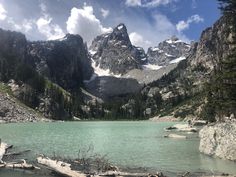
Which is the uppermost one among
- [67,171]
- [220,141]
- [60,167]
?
[220,141]

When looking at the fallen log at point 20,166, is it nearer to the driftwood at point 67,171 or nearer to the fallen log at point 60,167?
the fallen log at point 60,167

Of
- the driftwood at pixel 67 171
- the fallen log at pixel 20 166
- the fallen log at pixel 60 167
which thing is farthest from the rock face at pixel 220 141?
the fallen log at pixel 20 166

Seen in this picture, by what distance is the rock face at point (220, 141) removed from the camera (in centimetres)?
5049

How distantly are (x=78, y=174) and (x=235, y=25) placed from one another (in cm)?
3339

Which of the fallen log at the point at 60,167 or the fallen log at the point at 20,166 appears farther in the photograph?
the fallen log at the point at 20,166

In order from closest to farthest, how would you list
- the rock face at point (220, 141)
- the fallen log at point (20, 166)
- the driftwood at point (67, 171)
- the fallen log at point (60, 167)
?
1. the driftwood at point (67, 171)
2. the fallen log at point (60, 167)
3. the fallen log at point (20, 166)
4. the rock face at point (220, 141)

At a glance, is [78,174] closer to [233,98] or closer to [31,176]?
[31,176]

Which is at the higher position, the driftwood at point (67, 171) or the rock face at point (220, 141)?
the rock face at point (220, 141)

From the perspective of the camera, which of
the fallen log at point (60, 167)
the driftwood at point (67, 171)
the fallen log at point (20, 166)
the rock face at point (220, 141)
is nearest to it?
the driftwood at point (67, 171)

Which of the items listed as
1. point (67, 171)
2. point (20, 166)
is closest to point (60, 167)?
point (67, 171)

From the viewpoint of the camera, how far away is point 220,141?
53875 mm

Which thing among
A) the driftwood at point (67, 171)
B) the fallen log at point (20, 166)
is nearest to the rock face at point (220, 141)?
the driftwood at point (67, 171)

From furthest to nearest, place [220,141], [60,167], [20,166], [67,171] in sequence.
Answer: [220,141], [20,166], [60,167], [67,171]

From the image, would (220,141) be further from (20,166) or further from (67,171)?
(20,166)
